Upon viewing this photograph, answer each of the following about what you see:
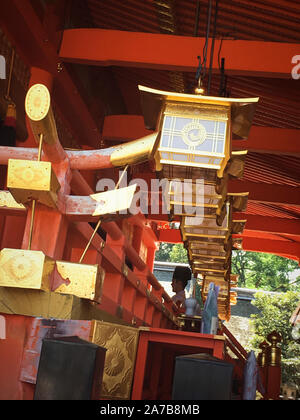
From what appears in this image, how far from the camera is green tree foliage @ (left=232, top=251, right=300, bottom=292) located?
29172 millimetres

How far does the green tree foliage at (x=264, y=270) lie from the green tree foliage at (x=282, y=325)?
35.2ft

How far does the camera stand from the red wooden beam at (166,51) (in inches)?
197

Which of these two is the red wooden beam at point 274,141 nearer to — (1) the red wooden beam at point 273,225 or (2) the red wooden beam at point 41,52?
(2) the red wooden beam at point 41,52

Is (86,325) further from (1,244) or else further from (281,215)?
(281,215)

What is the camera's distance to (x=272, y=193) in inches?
343

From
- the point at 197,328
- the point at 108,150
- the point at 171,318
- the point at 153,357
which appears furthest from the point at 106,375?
the point at 171,318

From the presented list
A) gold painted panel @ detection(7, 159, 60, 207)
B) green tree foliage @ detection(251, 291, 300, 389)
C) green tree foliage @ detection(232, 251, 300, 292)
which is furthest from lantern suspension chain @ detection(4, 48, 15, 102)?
green tree foliage @ detection(232, 251, 300, 292)

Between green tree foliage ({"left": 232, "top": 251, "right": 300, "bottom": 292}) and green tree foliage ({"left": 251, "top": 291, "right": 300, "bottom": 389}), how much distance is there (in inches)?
423

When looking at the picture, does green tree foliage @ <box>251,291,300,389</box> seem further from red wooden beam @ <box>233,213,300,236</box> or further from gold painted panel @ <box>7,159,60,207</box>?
gold painted panel @ <box>7,159,60,207</box>

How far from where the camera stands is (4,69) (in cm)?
479

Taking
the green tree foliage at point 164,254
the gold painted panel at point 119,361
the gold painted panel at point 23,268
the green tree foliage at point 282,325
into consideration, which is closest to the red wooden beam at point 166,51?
the gold painted panel at point 119,361

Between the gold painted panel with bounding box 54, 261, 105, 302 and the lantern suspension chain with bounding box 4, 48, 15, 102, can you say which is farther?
the lantern suspension chain with bounding box 4, 48, 15, 102

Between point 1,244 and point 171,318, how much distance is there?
473 centimetres

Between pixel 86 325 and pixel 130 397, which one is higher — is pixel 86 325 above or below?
above
